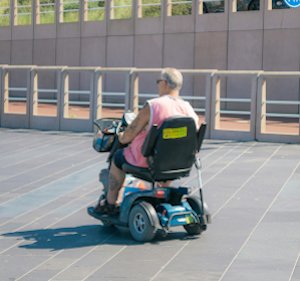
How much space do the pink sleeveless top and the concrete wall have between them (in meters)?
14.4

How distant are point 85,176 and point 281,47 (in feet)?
42.5

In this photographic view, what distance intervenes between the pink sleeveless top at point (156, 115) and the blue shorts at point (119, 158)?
4cm

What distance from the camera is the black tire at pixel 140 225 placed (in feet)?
16.0

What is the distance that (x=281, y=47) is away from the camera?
1933 centimetres

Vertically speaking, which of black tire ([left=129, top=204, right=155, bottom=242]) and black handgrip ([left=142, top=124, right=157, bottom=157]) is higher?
black handgrip ([left=142, top=124, right=157, bottom=157])

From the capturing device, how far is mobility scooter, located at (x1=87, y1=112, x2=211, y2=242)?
192 inches

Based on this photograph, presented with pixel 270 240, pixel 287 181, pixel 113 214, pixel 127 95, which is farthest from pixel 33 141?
pixel 270 240

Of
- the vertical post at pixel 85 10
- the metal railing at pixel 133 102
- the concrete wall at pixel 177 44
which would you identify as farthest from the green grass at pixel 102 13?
the metal railing at pixel 133 102

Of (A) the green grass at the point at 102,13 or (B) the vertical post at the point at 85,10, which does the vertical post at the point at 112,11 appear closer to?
(A) the green grass at the point at 102,13

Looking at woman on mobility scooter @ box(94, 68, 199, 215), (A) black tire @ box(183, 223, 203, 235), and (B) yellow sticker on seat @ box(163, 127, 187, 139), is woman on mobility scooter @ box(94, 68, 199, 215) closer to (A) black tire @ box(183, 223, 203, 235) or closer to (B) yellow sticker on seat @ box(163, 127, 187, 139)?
(B) yellow sticker on seat @ box(163, 127, 187, 139)

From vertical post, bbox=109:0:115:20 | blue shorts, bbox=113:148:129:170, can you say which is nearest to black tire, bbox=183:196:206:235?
blue shorts, bbox=113:148:129:170

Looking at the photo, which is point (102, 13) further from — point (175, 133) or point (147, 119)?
point (175, 133)

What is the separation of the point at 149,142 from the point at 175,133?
0.80ft

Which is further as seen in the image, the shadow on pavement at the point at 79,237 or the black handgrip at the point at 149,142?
the shadow on pavement at the point at 79,237
